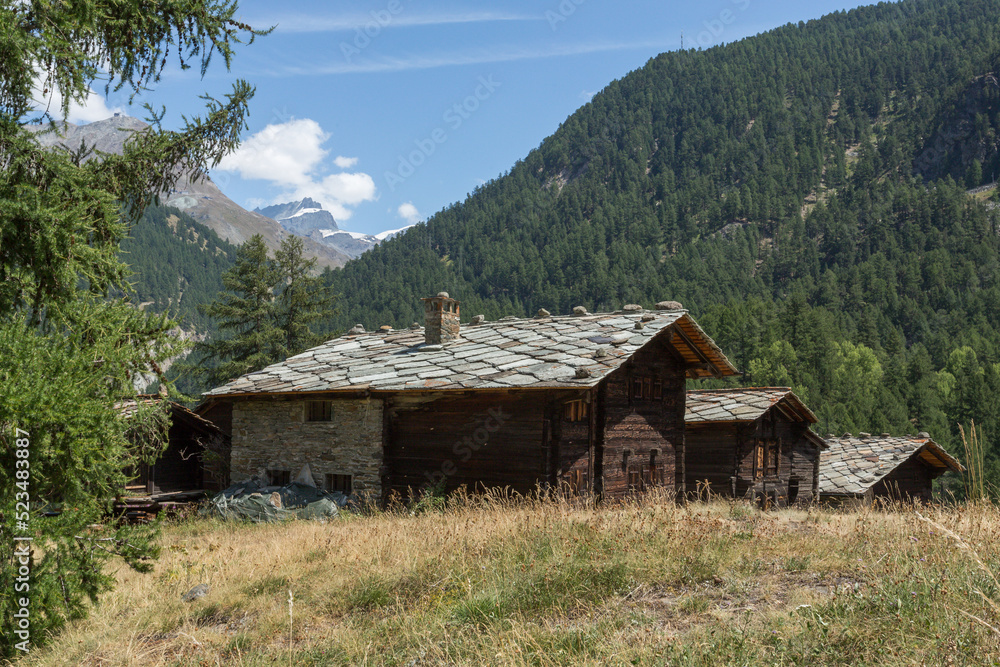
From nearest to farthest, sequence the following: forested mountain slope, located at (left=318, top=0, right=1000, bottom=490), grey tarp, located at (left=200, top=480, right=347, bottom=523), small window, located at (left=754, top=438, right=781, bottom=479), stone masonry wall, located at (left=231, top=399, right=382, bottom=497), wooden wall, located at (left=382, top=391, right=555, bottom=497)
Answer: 1. wooden wall, located at (left=382, top=391, right=555, bottom=497)
2. grey tarp, located at (left=200, top=480, right=347, bottom=523)
3. stone masonry wall, located at (left=231, top=399, right=382, bottom=497)
4. small window, located at (left=754, top=438, right=781, bottom=479)
5. forested mountain slope, located at (left=318, top=0, right=1000, bottom=490)

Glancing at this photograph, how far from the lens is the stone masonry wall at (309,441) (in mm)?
17828

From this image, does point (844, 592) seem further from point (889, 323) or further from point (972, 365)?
point (889, 323)

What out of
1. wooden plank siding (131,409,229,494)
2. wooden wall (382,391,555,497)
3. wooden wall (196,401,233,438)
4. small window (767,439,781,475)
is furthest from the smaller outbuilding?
wooden plank siding (131,409,229,494)

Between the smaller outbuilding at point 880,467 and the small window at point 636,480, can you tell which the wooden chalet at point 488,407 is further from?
the smaller outbuilding at point 880,467

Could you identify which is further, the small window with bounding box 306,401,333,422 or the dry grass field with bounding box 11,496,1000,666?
the small window with bounding box 306,401,333,422

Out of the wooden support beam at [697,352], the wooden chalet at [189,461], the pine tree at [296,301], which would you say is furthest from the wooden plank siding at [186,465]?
the pine tree at [296,301]

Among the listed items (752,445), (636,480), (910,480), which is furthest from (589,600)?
(910,480)

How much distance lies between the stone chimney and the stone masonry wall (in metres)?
3.32

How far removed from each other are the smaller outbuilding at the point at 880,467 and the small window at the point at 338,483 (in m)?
21.2

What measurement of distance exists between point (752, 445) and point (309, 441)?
1580 centimetres

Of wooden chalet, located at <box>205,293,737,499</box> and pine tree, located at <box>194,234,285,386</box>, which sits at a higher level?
pine tree, located at <box>194,234,285,386</box>

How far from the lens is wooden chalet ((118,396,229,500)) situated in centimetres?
2164

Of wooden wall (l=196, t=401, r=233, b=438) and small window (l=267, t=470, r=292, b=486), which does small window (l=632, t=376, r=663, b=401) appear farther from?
wooden wall (l=196, t=401, r=233, b=438)

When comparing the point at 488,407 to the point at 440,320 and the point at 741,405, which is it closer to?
the point at 440,320
